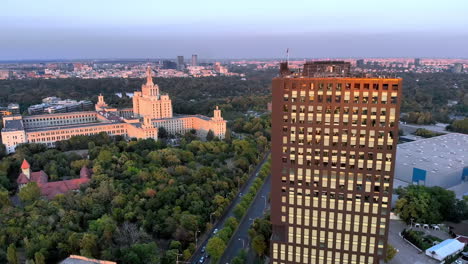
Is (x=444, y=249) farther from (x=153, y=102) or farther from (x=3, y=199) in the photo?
(x=153, y=102)

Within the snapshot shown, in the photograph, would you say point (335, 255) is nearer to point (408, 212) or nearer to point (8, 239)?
point (408, 212)

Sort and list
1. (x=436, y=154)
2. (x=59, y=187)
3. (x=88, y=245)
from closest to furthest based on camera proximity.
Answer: (x=88, y=245)
(x=59, y=187)
(x=436, y=154)

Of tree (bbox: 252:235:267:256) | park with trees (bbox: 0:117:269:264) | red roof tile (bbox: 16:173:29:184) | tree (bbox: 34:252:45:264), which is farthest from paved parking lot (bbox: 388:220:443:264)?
red roof tile (bbox: 16:173:29:184)

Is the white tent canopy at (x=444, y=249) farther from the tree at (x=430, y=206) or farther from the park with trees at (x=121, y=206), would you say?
the park with trees at (x=121, y=206)

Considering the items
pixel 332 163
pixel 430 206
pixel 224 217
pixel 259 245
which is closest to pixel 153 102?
pixel 224 217

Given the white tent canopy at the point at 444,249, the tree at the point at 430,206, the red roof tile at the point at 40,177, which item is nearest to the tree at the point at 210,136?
the red roof tile at the point at 40,177

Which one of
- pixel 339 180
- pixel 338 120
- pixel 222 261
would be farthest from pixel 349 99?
pixel 222 261
